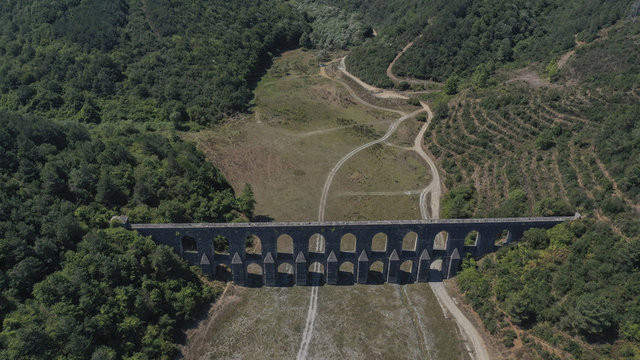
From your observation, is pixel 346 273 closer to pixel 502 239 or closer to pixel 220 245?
pixel 220 245

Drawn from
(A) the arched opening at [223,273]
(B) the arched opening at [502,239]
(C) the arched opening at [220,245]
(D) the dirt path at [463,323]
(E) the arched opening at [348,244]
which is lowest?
(D) the dirt path at [463,323]

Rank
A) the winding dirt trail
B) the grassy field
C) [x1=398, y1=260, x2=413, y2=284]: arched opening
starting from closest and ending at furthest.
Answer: the winding dirt trail
the grassy field
[x1=398, y1=260, x2=413, y2=284]: arched opening

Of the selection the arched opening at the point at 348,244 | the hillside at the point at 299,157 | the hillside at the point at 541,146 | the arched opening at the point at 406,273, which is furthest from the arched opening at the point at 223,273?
the hillside at the point at 541,146

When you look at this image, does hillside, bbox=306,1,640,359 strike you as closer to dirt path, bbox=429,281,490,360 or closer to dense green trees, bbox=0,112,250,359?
dirt path, bbox=429,281,490,360

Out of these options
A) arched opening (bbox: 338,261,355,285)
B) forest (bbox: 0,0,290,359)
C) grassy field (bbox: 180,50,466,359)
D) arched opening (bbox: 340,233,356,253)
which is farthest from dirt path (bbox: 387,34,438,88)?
arched opening (bbox: 338,261,355,285)

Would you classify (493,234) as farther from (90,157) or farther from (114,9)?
(114,9)

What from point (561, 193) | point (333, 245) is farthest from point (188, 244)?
point (561, 193)

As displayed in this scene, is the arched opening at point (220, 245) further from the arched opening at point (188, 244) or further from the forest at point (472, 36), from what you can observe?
the forest at point (472, 36)

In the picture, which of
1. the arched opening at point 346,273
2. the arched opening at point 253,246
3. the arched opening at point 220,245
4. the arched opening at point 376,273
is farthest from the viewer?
the arched opening at point 253,246
